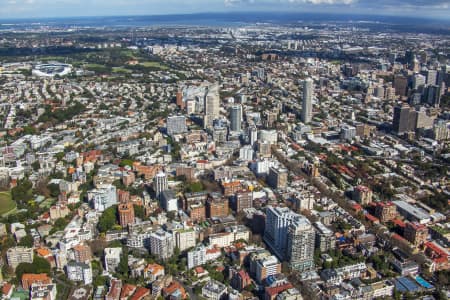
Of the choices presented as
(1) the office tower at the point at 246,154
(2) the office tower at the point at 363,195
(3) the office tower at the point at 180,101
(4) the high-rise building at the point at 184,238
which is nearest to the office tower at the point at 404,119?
(1) the office tower at the point at 246,154

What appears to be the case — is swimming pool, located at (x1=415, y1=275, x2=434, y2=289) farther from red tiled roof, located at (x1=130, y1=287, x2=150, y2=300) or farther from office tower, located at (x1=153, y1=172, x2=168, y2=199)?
office tower, located at (x1=153, y1=172, x2=168, y2=199)

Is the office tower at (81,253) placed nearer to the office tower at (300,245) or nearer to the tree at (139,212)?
the tree at (139,212)

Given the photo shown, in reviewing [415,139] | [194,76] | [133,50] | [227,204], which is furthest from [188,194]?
[133,50]

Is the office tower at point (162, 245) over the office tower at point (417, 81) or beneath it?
beneath

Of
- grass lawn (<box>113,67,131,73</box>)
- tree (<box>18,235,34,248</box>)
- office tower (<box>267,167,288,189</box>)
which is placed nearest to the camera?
tree (<box>18,235,34,248</box>)

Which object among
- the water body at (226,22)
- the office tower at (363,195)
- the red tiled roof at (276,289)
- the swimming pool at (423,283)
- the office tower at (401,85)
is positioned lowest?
the swimming pool at (423,283)

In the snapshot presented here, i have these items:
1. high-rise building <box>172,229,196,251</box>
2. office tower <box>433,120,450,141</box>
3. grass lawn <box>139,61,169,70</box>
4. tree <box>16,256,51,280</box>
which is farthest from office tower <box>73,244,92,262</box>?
grass lawn <box>139,61,169,70</box>
